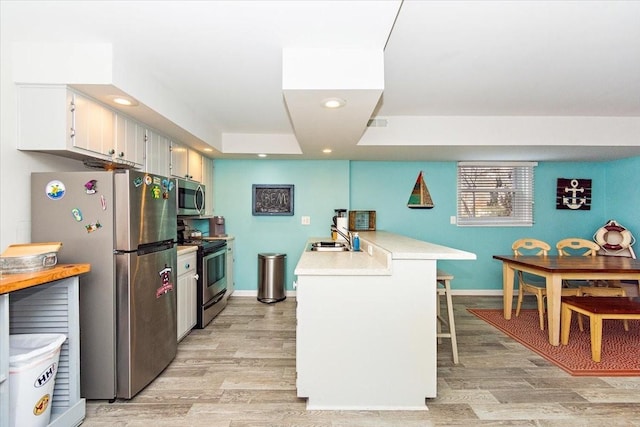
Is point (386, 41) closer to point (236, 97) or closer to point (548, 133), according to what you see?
point (236, 97)

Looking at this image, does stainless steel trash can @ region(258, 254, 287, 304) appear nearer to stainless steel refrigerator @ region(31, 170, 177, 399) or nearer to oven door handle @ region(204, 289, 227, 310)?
oven door handle @ region(204, 289, 227, 310)

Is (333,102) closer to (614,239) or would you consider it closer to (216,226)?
(216,226)

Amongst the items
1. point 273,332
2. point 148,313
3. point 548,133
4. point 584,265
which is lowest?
point 273,332

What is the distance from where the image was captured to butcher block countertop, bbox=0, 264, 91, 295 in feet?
4.55

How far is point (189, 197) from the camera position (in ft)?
11.7

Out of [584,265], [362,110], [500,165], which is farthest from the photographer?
[500,165]

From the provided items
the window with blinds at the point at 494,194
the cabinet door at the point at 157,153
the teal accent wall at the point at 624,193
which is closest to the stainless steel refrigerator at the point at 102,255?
the cabinet door at the point at 157,153

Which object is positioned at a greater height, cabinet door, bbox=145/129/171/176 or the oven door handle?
cabinet door, bbox=145/129/171/176

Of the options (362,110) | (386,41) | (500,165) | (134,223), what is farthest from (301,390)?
(500,165)

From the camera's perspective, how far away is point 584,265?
304cm

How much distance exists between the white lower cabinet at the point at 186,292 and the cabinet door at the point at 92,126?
1159 mm

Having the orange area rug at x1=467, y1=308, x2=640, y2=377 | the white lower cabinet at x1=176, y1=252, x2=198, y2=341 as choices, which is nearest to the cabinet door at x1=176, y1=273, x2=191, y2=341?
the white lower cabinet at x1=176, y1=252, x2=198, y2=341

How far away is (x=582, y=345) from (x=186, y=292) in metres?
3.81

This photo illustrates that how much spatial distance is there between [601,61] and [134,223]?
3.46 m
